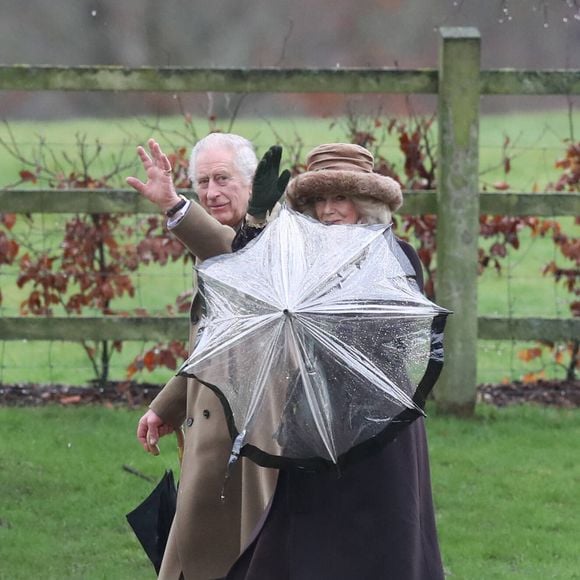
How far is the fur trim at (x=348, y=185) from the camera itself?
14.5ft

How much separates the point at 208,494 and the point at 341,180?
1.03m

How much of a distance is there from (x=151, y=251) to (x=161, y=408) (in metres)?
3.60

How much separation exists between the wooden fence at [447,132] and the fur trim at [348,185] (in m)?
3.40

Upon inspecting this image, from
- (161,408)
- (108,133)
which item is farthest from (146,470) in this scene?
(108,133)

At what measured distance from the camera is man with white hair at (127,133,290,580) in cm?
449

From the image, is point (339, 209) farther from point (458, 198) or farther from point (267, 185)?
point (458, 198)

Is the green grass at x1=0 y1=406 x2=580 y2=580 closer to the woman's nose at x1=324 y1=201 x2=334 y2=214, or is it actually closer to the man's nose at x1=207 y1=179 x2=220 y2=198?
the man's nose at x1=207 y1=179 x2=220 y2=198

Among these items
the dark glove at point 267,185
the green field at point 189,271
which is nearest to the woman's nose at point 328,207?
the dark glove at point 267,185

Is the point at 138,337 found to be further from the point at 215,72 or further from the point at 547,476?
the point at 547,476

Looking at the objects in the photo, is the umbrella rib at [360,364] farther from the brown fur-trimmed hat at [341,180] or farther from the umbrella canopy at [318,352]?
the brown fur-trimmed hat at [341,180]

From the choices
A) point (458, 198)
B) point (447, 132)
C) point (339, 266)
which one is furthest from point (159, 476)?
point (339, 266)

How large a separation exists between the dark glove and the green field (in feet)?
13.3

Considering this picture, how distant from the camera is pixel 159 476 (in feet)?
23.3

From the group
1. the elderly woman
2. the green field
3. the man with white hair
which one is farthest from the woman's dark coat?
the green field
